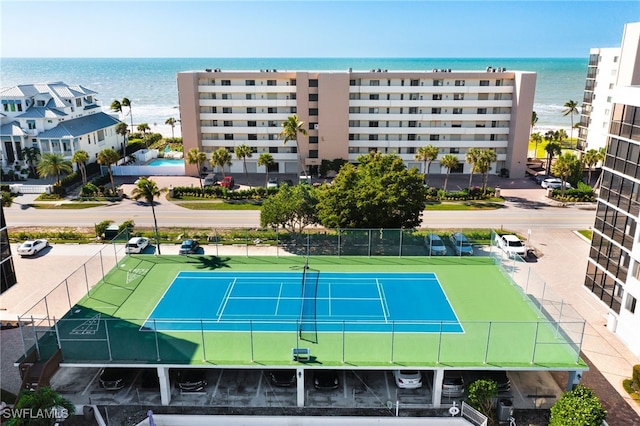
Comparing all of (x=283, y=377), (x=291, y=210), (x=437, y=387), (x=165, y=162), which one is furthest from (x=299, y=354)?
(x=165, y=162)

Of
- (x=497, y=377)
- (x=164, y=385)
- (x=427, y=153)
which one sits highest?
(x=427, y=153)

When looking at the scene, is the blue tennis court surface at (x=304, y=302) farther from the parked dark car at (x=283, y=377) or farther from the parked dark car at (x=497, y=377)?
the parked dark car at (x=497, y=377)

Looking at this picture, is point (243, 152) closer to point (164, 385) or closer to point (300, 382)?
point (164, 385)

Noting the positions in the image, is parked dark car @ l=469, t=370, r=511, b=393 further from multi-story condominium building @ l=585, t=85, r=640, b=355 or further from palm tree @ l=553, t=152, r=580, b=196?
palm tree @ l=553, t=152, r=580, b=196

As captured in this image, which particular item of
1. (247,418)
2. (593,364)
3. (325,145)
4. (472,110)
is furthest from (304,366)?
(472,110)

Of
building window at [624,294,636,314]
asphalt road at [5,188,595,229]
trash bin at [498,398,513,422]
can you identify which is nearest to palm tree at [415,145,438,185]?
asphalt road at [5,188,595,229]

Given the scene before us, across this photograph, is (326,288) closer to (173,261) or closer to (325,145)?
(173,261)
